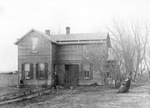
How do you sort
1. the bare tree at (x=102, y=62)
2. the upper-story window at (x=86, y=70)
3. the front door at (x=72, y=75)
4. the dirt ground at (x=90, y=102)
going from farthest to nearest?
the upper-story window at (x=86, y=70) → the front door at (x=72, y=75) → the bare tree at (x=102, y=62) → the dirt ground at (x=90, y=102)

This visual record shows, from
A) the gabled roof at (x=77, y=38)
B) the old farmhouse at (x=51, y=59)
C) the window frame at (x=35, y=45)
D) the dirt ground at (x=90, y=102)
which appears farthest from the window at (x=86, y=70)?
the dirt ground at (x=90, y=102)

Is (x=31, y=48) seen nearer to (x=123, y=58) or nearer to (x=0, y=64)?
(x=123, y=58)

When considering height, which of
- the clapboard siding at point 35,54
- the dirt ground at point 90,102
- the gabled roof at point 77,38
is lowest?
the dirt ground at point 90,102

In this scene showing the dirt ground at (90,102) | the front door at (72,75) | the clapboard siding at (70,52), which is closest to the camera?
the dirt ground at (90,102)

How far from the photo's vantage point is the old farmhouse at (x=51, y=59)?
26.0m

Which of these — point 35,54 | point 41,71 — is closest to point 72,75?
point 41,71

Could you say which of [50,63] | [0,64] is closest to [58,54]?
[50,63]

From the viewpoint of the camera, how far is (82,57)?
Answer: 85.5 feet

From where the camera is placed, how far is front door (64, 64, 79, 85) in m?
26.4

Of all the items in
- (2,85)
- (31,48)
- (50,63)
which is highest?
(31,48)

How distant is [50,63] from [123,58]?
26.9 feet

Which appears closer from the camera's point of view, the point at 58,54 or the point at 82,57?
the point at 82,57

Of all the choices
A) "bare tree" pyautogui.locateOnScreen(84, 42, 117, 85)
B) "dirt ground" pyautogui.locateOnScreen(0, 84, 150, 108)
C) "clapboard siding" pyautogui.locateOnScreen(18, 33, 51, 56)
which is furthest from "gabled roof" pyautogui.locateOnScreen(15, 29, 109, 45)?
"dirt ground" pyautogui.locateOnScreen(0, 84, 150, 108)

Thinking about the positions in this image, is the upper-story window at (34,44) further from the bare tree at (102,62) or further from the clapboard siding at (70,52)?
the bare tree at (102,62)
